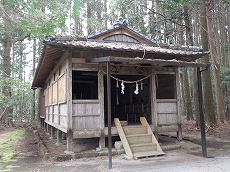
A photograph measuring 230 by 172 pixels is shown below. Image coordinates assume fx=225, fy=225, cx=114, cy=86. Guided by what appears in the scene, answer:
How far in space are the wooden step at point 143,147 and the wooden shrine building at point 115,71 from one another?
110cm

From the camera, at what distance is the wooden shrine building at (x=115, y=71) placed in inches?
307

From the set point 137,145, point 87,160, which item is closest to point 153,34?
point 137,145

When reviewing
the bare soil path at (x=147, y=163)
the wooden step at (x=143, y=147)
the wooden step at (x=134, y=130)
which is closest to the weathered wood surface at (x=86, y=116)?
the wooden step at (x=134, y=130)

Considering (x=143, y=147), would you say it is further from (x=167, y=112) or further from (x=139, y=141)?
(x=167, y=112)

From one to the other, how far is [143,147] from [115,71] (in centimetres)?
313

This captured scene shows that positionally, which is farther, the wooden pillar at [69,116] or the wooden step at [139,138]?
the wooden step at [139,138]

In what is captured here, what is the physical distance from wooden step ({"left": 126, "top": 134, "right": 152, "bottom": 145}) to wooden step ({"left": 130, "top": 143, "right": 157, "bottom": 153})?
0.27 metres

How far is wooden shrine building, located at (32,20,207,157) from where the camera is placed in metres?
7.79

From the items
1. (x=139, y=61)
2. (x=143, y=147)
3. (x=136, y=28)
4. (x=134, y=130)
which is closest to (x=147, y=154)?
(x=143, y=147)

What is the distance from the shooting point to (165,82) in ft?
35.1

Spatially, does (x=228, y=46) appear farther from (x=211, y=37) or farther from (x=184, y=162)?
(x=184, y=162)

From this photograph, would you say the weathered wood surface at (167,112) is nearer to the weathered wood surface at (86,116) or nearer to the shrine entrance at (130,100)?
the shrine entrance at (130,100)

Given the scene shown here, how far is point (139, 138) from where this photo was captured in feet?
27.6

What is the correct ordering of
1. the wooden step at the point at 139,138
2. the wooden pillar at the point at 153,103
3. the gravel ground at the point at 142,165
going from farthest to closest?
1. the wooden pillar at the point at 153,103
2. the wooden step at the point at 139,138
3. the gravel ground at the point at 142,165
